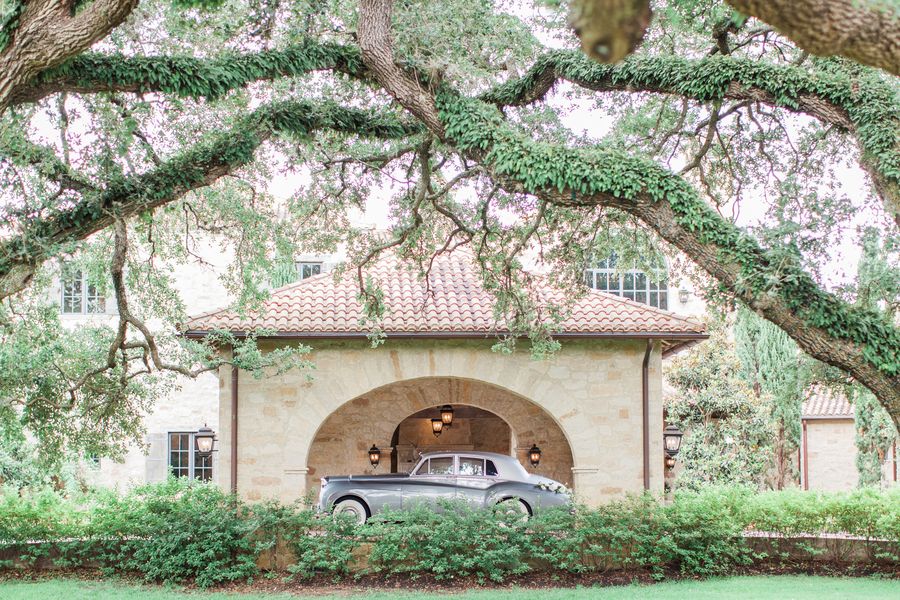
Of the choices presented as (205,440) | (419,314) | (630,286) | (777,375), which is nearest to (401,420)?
(419,314)

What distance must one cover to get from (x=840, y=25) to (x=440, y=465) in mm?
12667

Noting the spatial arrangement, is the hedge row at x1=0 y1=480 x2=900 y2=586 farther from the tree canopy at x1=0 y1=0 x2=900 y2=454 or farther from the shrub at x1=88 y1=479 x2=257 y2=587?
the tree canopy at x1=0 y1=0 x2=900 y2=454

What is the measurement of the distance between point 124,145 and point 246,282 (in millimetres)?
3412

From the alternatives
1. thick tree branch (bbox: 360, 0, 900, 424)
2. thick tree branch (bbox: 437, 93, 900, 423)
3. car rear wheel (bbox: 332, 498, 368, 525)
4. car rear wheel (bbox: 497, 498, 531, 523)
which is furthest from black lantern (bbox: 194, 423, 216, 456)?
thick tree branch (bbox: 437, 93, 900, 423)

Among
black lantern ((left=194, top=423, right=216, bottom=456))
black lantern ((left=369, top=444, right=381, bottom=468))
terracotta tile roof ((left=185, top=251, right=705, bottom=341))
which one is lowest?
black lantern ((left=369, top=444, right=381, bottom=468))

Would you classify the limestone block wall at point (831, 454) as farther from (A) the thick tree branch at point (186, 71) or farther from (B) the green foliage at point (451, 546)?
(A) the thick tree branch at point (186, 71)

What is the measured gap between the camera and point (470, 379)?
49.6ft

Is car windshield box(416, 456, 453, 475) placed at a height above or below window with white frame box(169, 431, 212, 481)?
above

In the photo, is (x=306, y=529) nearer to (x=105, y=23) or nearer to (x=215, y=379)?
(x=105, y=23)

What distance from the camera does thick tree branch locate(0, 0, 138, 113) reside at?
6.12 metres

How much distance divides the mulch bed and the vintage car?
167cm

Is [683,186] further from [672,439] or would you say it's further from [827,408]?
[827,408]

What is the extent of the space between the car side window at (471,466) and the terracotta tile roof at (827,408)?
15.6 m

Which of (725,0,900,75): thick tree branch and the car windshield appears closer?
(725,0,900,75): thick tree branch
